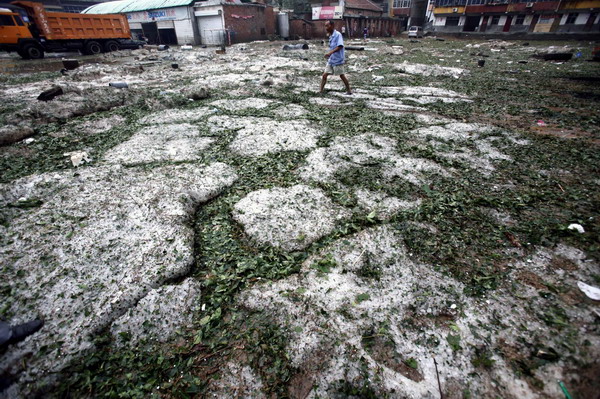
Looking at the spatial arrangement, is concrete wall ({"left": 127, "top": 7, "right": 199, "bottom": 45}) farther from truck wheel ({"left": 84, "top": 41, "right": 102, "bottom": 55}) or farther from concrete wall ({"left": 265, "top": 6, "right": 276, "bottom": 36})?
truck wheel ({"left": 84, "top": 41, "right": 102, "bottom": 55})

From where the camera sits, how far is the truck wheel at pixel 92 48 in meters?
14.8

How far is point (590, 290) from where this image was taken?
1564 mm

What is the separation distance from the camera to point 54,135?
3.73 metres

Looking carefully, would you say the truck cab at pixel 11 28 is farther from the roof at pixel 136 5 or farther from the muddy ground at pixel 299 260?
the muddy ground at pixel 299 260

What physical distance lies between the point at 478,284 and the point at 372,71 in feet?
27.7

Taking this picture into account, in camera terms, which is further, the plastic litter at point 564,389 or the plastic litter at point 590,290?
the plastic litter at point 590,290

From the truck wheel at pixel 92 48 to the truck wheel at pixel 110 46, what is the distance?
32 centimetres

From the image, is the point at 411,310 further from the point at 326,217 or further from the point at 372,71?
the point at 372,71

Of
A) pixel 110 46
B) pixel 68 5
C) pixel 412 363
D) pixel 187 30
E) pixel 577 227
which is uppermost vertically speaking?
pixel 68 5

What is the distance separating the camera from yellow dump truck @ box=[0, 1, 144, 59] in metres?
12.4

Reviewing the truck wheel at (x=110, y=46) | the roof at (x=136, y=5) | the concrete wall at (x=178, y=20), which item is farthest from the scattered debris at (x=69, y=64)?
the roof at (x=136, y=5)

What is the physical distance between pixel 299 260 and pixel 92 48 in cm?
1951

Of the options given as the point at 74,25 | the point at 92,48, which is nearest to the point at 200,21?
the point at 92,48

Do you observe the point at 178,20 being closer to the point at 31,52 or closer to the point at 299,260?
the point at 31,52
